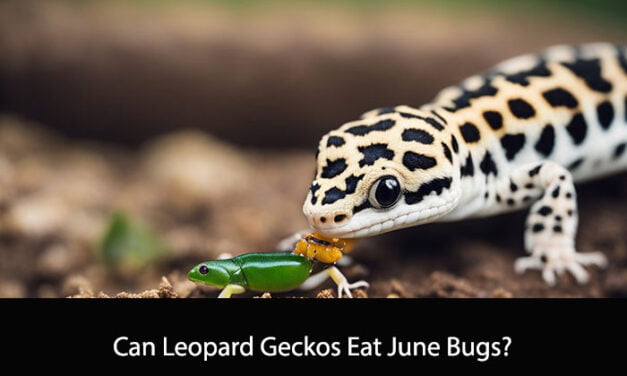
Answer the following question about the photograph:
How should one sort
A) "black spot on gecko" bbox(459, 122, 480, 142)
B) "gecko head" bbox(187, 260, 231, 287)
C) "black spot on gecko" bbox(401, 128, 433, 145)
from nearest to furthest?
"gecko head" bbox(187, 260, 231, 287)
"black spot on gecko" bbox(401, 128, 433, 145)
"black spot on gecko" bbox(459, 122, 480, 142)

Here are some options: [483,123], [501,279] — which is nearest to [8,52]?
[483,123]

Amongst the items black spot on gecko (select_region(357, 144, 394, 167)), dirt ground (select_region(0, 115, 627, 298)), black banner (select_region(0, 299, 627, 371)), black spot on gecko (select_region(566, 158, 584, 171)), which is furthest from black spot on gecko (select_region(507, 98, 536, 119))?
black banner (select_region(0, 299, 627, 371))

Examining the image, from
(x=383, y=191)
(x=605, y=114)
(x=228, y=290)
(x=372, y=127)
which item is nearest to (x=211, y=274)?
(x=228, y=290)

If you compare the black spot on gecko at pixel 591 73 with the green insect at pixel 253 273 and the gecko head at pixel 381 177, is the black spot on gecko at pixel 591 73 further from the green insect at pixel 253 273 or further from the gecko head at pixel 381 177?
the green insect at pixel 253 273

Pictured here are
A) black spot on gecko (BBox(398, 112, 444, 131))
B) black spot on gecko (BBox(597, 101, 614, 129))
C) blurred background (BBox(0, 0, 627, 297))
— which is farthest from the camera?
blurred background (BBox(0, 0, 627, 297))

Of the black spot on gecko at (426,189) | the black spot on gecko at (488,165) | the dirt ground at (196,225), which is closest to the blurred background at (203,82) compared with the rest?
the dirt ground at (196,225)

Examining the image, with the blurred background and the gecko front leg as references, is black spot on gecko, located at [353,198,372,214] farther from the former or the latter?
the blurred background
